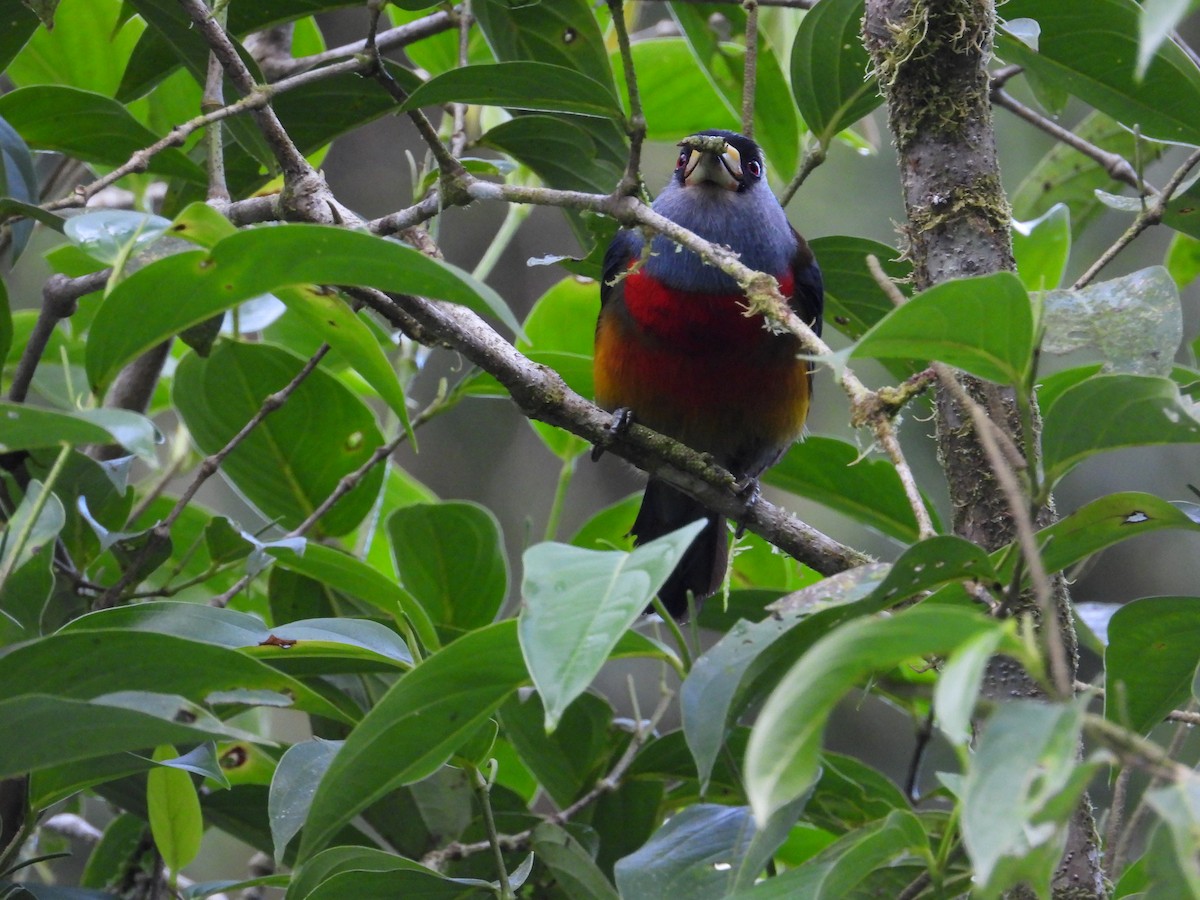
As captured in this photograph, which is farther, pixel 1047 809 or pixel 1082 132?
pixel 1082 132

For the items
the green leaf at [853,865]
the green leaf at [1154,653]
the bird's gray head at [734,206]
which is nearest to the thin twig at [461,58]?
the bird's gray head at [734,206]

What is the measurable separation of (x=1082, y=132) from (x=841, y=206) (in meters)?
6.77

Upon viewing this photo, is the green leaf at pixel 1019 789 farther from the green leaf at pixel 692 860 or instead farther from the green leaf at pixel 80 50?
the green leaf at pixel 80 50

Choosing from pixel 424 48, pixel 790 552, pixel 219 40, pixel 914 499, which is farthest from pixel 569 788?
pixel 424 48

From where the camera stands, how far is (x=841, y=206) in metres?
9.53

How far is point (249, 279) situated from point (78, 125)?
105cm

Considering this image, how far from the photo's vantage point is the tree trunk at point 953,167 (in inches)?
72.0

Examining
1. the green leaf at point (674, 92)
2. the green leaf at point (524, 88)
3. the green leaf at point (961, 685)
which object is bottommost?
the green leaf at point (961, 685)

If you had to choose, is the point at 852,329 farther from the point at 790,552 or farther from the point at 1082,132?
the point at 1082,132

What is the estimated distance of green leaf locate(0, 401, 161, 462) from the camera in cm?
98

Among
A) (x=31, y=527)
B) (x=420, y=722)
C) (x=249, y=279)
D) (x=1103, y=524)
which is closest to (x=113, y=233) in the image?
(x=249, y=279)

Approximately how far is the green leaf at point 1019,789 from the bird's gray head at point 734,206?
2183 mm

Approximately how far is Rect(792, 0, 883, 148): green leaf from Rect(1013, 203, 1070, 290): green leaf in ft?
1.24

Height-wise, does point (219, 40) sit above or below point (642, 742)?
above
